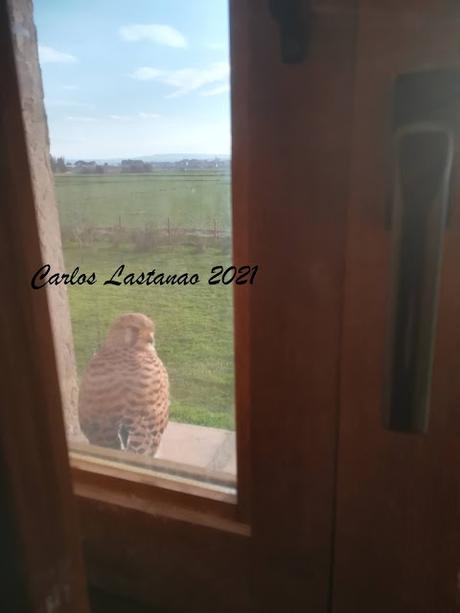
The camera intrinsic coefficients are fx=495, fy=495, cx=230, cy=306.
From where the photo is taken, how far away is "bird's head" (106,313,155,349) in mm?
495

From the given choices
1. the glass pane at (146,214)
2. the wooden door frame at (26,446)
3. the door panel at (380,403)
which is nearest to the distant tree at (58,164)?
the glass pane at (146,214)

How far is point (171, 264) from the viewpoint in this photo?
47 centimetres

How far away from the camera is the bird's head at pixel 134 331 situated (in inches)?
19.5

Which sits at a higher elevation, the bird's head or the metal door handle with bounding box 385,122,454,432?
the metal door handle with bounding box 385,122,454,432

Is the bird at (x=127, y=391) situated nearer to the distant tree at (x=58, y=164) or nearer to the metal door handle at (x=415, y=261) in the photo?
the distant tree at (x=58, y=164)

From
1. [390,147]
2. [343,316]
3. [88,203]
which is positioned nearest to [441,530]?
[343,316]

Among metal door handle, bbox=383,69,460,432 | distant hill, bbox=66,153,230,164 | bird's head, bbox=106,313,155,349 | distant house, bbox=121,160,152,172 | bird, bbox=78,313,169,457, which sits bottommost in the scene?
bird, bbox=78,313,169,457

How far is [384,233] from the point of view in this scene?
34cm

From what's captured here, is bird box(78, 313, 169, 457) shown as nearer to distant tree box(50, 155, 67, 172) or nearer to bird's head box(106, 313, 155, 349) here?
bird's head box(106, 313, 155, 349)

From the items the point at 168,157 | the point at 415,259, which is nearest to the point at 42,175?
the point at 168,157

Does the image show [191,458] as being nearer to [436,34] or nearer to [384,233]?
[384,233]

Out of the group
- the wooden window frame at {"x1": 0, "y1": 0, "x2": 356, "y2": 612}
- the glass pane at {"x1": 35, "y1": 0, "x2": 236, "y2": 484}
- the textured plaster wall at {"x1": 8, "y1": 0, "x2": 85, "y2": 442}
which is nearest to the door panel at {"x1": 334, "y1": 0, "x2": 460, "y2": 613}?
the wooden window frame at {"x1": 0, "y1": 0, "x2": 356, "y2": 612}

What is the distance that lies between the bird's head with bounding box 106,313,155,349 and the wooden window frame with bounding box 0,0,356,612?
0.11 m

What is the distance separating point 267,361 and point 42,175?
0.28m
